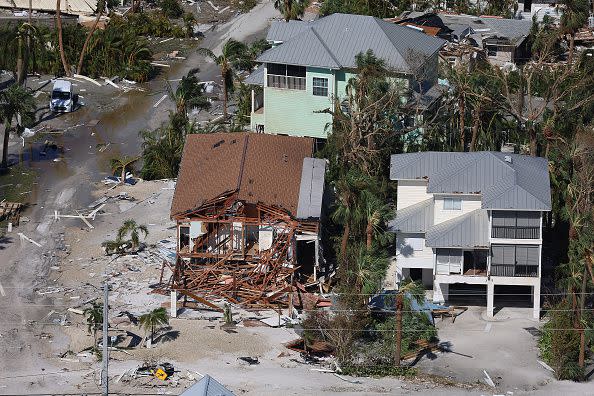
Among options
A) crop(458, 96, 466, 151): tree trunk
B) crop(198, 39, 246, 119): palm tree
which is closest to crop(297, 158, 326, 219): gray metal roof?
crop(458, 96, 466, 151): tree trunk

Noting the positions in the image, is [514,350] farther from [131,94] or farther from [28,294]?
[131,94]

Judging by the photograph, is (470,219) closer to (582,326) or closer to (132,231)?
(582,326)

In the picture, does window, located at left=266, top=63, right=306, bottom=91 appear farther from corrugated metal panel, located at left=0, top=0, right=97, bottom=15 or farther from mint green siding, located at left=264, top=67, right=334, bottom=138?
corrugated metal panel, located at left=0, top=0, right=97, bottom=15

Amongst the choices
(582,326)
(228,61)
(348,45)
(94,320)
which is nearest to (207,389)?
(94,320)

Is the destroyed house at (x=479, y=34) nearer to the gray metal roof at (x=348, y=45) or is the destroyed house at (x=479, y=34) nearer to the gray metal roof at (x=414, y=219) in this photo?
the gray metal roof at (x=348, y=45)

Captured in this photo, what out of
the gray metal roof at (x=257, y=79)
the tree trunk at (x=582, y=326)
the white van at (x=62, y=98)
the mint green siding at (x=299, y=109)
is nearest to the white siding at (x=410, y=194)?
the tree trunk at (x=582, y=326)

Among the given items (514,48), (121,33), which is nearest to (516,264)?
(514,48)

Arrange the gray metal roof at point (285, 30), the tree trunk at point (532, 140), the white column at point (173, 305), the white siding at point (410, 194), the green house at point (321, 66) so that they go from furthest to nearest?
the gray metal roof at point (285, 30) < the green house at point (321, 66) < the tree trunk at point (532, 140) < the white siding at point (410, 194) < the white column at point (173, 305)
